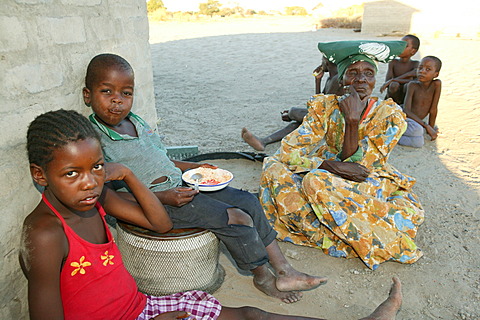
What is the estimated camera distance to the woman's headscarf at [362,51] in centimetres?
287

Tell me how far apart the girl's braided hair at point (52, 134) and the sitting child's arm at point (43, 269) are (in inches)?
10.7

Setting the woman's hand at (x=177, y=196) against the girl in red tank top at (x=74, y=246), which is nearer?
the girl in red tank top at (x=74, y=246)

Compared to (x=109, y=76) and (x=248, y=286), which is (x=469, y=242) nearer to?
(x=248, y=286)

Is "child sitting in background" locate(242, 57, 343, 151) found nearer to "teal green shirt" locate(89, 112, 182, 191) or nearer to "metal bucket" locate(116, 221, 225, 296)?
"teal green shirt" locate(89, 112, 182, 191)

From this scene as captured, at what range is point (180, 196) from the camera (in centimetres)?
217

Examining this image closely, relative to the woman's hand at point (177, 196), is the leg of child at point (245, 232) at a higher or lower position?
lower

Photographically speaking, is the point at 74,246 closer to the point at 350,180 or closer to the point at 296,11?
the point at 350,180

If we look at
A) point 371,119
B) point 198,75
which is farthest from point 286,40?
point 371,119

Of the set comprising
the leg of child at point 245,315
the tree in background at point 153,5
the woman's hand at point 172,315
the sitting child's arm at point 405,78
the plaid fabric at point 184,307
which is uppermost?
the tree in background at point 153,5

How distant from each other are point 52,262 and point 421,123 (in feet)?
16.0

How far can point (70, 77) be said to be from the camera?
89.7 inches

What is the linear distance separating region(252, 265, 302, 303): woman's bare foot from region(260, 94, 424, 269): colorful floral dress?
1.91 ft

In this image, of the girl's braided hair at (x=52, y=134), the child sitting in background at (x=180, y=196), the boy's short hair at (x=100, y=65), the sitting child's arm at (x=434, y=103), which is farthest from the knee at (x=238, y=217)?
the sitting child's arm at (x=434, y=103)

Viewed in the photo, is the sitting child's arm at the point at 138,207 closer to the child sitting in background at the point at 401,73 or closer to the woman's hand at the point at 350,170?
the woman's hand at the point at 350,170
